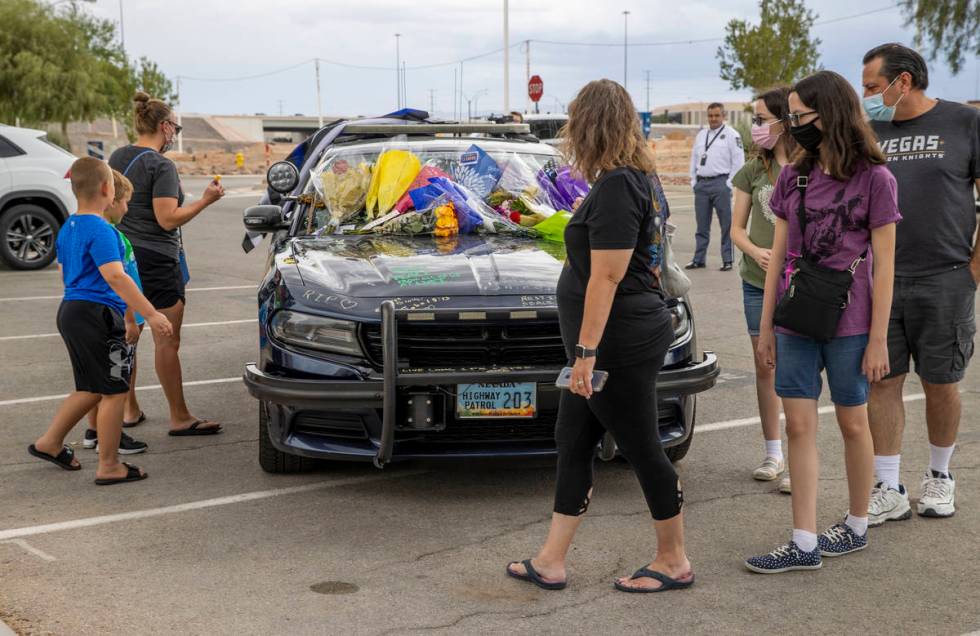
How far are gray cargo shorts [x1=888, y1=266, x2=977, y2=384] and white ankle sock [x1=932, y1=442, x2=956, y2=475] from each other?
344mm

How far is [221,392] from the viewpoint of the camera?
7520 mm

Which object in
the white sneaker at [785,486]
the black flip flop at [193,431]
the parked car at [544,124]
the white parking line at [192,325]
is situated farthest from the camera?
the parked car at [544,124]

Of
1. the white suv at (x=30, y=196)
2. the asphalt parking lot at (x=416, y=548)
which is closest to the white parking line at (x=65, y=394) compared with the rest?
the asphalt parking lot at (x=416, y=548)

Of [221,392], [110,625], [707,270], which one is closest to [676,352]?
[110,625]

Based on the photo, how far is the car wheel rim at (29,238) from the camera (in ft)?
46.7

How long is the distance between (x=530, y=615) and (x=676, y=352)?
→ 1.65m

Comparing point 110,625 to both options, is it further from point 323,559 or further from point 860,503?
point 860,503

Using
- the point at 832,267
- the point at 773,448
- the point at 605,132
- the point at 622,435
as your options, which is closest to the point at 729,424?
the point at 773,448

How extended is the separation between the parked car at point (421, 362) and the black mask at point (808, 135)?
1.26m

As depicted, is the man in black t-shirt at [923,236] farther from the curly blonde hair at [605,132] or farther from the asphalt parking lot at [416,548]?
the curly blonde hair at [605,132]

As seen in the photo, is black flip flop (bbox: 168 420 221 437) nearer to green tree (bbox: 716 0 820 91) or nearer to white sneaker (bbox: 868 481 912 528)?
white sneaker (bbox: 868 481 912 528)

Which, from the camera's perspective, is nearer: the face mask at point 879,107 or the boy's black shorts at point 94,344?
the face mask at point 879,107

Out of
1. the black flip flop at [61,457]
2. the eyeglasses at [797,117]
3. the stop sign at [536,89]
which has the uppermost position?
the stop sign at [536,89]

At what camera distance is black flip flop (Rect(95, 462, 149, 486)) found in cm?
548
